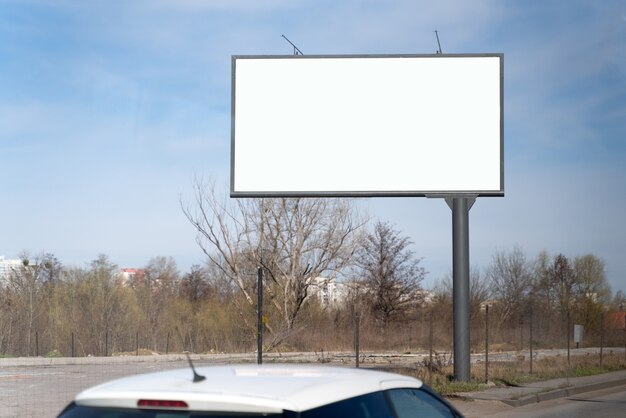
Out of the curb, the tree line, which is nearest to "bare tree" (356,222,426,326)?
the tree line

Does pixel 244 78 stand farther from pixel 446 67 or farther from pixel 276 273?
pixel 276 273

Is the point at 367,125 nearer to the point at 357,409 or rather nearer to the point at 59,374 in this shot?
the point at 59,374

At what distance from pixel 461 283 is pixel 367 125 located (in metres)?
4.72

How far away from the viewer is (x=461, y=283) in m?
19.4

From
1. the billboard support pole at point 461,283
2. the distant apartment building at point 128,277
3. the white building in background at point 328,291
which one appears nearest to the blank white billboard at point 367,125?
the billboard support pole at point 461,283

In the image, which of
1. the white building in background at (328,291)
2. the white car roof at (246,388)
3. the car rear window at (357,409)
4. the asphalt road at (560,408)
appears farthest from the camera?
the white building in background at (328,291)

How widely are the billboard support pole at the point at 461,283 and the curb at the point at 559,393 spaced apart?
1890mm

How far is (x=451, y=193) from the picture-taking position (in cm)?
2025

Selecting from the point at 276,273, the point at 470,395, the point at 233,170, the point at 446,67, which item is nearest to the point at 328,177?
the point at 233,170

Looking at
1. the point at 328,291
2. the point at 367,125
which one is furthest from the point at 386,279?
the point at 367,125

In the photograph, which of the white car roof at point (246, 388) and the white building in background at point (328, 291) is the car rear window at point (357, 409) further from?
the white building in background at point (328, 291)

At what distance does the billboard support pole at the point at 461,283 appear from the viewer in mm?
18922

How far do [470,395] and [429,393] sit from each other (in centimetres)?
1329

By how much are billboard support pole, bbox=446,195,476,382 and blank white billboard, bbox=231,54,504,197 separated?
53 cm
